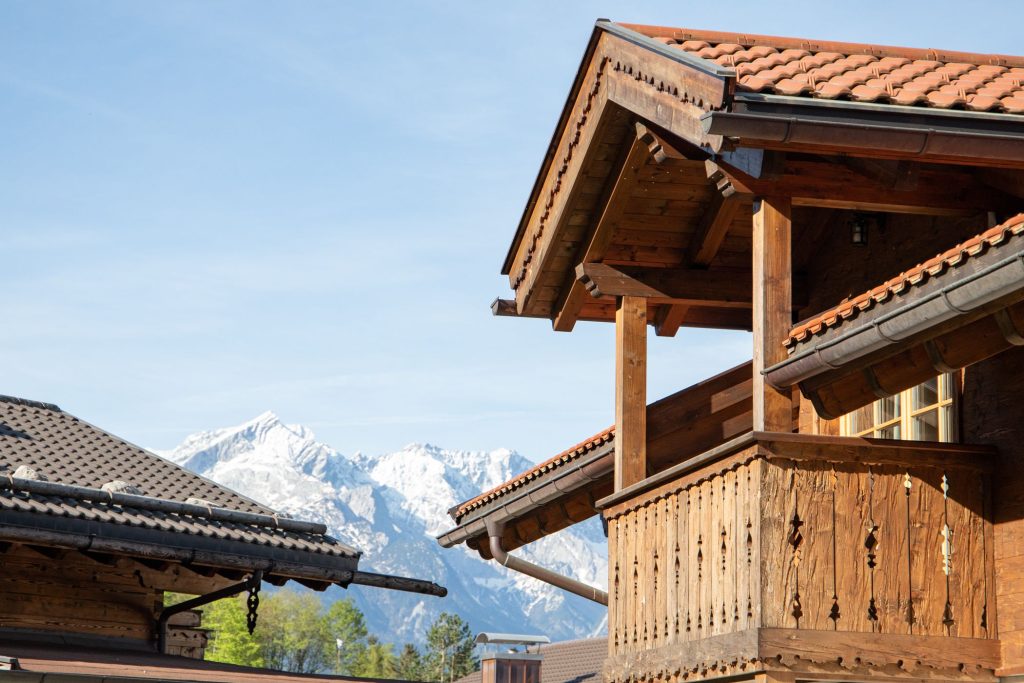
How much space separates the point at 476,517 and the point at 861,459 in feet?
25.5

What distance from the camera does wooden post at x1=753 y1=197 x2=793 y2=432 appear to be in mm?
9617

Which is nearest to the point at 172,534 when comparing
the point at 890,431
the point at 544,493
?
the point at 544,493

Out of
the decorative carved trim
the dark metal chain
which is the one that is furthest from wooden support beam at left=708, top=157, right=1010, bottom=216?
the dark metal chain

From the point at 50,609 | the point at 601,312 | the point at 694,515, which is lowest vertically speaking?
the point at 50,609

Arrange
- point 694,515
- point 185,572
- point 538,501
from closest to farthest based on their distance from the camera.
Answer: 1. point 694,515
2. point 185,572
3. point 538,501

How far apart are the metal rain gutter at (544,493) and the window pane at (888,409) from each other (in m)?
2.73

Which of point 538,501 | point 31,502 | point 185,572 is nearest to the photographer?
point 31,502

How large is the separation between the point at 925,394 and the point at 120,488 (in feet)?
21.9

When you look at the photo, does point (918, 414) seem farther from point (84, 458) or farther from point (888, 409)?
point (84, 458)

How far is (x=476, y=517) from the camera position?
1664 cm

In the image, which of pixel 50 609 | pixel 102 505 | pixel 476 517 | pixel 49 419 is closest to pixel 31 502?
pixel 102 505

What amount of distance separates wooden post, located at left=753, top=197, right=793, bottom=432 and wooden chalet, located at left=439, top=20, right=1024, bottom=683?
2 cm

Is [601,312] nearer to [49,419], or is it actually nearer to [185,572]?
[185,572]

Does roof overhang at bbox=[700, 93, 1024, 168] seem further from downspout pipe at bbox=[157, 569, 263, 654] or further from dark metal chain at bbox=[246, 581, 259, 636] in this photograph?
downspout pipe at bbox=[157, 569, 263, 654]
